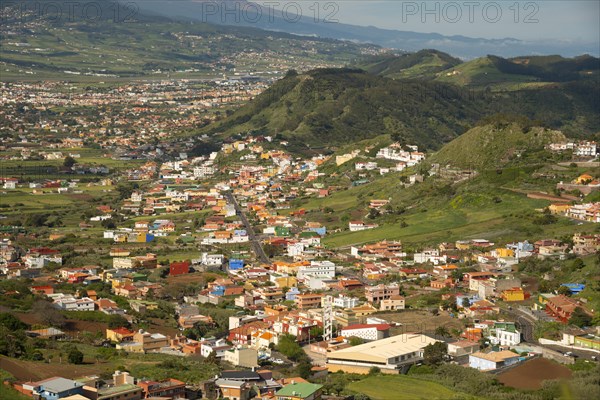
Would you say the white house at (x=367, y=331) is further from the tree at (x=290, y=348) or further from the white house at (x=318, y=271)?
the white house at (x=318, y=271)

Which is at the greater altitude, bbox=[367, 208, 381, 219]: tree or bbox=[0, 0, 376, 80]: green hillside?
bbox=[0, 0, 376, 80]: green hillside

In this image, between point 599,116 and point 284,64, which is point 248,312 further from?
point 284,64

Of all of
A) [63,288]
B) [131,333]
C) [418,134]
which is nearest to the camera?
[131,333]

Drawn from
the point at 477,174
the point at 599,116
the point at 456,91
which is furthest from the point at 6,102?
the point at 477,174

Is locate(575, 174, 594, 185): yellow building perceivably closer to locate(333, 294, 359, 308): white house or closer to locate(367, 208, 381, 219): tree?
locate(367, 208, 381, 219): tree

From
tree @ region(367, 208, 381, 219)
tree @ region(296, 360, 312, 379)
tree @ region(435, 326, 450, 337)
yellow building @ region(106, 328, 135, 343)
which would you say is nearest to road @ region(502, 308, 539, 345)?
tree @ region(435, 326, 450, 337)

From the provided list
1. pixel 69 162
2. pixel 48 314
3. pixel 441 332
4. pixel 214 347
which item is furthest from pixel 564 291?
pixel 69 162

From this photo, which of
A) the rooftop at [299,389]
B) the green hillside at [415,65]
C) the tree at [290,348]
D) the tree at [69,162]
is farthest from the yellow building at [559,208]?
the green hillside at [415,65]
